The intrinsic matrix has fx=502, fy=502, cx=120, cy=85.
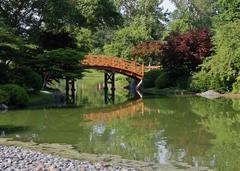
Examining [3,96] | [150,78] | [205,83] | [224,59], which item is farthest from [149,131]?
[150,78]

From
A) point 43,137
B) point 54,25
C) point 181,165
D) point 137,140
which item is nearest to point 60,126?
point 43,137

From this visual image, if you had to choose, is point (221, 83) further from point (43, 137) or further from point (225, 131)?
point (43, 137)

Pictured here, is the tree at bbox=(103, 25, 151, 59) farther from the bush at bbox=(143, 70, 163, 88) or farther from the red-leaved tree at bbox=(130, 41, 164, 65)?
the bush at bbox=(143, 70, 163, 88)

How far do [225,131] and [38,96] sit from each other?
14.1 m

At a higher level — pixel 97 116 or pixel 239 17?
pixel 239 17

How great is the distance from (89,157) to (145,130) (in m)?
6.10

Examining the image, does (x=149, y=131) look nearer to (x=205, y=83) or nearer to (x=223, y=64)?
(x=223, y=64)

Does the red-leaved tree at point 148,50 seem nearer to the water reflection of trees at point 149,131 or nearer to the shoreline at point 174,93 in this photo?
the shoreline at point 174,93

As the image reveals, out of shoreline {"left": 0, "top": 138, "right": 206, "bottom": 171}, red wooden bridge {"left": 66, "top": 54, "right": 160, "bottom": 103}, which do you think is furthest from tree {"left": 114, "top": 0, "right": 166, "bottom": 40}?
shoreline {"left": 0, "top": 138, "right": 206, "bottom": 171}

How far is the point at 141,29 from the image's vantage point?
59.8 metres

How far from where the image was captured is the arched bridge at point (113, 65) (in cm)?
3800

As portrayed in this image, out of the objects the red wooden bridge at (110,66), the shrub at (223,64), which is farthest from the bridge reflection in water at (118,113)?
the shrub at (223,64)

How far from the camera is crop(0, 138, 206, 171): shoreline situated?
11889mm

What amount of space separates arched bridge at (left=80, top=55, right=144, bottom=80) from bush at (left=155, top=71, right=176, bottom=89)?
1635 millimetres
